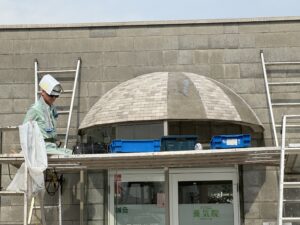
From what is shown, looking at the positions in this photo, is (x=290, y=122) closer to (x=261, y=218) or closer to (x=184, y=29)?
(x=261, y=218)

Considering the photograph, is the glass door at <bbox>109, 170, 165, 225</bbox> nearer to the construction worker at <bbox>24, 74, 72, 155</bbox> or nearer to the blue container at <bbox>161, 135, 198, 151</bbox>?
the blue container at <bbox>161, 135, 198, 151</bbox>

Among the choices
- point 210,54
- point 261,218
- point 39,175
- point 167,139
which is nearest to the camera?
point 39,175

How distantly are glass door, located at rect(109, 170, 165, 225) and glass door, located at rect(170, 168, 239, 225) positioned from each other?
0.24 m

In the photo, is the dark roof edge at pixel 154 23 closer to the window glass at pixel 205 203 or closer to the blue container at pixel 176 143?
the window glass at pixel 205 203

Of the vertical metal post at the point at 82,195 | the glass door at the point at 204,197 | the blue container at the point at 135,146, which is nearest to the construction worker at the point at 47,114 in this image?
the blue container at the point at 135,146

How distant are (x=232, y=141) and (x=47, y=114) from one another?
2778mm

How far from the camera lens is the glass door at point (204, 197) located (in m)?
10.2

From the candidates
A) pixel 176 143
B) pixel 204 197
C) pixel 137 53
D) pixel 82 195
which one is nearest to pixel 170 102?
pixel 176 143

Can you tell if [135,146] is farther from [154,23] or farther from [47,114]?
[154,23]

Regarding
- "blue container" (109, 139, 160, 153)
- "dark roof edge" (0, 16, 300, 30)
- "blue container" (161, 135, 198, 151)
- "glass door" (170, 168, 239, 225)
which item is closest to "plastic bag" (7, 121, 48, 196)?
"blue container" (109, 139, 160, 153)

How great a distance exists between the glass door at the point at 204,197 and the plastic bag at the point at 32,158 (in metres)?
3.37

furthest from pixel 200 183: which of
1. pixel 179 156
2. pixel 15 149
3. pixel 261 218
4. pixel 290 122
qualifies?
pixel 15 149

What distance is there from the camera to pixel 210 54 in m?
10.9

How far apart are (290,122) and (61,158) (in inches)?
186
